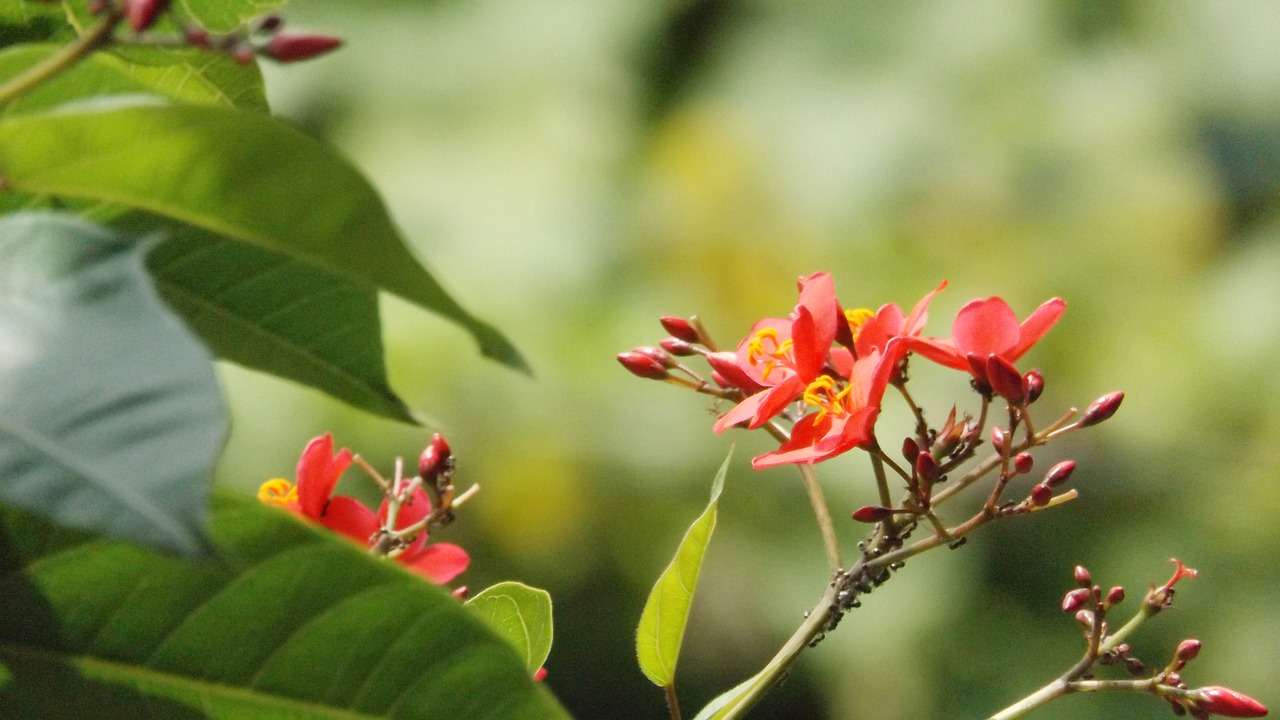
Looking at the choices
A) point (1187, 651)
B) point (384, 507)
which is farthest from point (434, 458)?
point (1187, 651)

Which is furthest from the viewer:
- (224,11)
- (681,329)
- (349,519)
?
(681,329)

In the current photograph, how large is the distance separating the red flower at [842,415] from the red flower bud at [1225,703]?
0.18 m

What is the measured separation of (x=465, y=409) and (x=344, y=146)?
116cm

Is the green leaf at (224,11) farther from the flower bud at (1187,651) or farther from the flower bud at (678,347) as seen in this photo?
the flower bud at (1187,651)

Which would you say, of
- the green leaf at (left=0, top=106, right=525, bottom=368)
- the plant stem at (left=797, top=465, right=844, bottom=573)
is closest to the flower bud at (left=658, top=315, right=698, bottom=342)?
Result: the plant stem at (left=797, top=465, right=844, bottom=573)

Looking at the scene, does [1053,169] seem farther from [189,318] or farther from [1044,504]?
[189,318]

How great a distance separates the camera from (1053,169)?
13.2 ft

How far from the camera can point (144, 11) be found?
1.11ft

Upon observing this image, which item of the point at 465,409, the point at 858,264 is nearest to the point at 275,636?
the point at 465,409

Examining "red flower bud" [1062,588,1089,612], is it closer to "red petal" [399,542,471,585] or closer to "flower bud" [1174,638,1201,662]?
"flower bud" [1174,638,1201,662]

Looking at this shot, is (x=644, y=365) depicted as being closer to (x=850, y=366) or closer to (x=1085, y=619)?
(x=850, y=366)

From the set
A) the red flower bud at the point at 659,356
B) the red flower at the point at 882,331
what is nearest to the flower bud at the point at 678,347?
the red flower bud at the point at 659,356

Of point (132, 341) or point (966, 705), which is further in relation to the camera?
point (966, 705)

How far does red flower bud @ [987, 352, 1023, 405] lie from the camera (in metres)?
0.58
